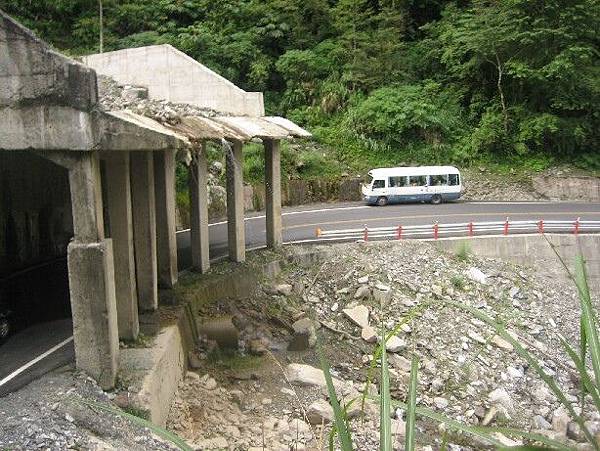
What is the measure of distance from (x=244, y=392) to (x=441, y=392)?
5.06m

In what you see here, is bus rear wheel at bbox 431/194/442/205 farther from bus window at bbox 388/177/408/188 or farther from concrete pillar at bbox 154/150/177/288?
concrete pillar at bbox 154/150/177/288

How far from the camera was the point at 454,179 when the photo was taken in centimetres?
2894

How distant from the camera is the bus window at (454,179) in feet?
94.7

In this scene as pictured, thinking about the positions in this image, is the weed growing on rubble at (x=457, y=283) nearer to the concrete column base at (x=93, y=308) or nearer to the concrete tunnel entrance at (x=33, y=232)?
the concrete tunnel entrance at (x=33, y=232)

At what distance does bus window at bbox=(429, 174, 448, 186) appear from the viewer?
28734 mm

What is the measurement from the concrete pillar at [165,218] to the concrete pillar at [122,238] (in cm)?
365

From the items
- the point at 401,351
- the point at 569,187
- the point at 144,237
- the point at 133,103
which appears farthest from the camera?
the point at 569,187

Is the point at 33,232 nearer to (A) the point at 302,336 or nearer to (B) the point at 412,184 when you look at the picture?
(A) the point at 302,336

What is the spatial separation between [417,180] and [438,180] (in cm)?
99

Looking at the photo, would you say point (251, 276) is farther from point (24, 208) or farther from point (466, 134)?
point (466, 134)

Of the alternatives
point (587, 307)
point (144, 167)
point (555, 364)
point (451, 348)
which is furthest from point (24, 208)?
point (587, 307)

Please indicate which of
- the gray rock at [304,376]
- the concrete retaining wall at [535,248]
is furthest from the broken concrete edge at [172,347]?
the concrete retaining wall at [535,248]

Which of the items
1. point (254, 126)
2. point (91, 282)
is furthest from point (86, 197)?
point (254, 126)

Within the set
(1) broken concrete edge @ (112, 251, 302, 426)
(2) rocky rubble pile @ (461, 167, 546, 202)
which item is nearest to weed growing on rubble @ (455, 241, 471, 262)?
(1) broken concrete edge @ (112, 251, 302, 426)
